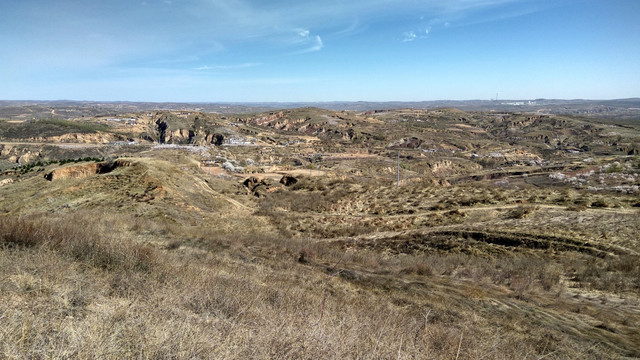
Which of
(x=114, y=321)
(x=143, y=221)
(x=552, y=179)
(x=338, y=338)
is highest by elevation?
(x=114, y=321)

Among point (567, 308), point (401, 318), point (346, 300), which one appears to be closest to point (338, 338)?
point (401, 318)

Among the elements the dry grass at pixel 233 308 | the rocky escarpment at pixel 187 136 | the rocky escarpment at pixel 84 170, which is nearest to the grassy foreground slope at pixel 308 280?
the dry grass at pixel 233 308

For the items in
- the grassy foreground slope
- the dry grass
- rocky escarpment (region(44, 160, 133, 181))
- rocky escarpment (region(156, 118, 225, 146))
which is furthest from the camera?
rocky escarpment (region(156, 118, 225, 146))

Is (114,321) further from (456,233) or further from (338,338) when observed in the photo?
(456,233)

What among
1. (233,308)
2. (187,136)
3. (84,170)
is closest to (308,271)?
(233,308)

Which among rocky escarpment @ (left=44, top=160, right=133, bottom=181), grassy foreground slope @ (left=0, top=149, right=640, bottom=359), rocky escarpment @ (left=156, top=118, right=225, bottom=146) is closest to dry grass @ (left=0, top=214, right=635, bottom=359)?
grassy foreground slope @ (left=0, top=149, right=640, bottom=359)

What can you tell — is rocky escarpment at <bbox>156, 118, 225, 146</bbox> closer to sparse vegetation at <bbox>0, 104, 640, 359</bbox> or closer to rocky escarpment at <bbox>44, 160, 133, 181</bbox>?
sparse vegetation at <bbox>0, 104, 640, 359</bbox>
